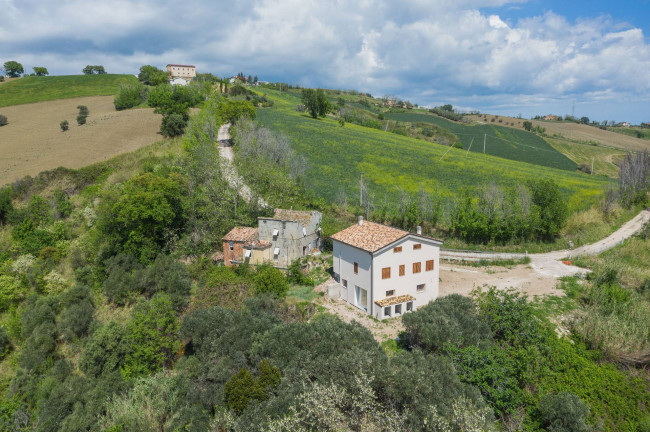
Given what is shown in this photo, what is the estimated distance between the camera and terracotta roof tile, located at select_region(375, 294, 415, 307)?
29.7 m

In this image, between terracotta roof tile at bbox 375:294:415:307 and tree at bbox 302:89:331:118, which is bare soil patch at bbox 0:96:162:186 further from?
terracotta roof tile at bbox 375:294:415:307

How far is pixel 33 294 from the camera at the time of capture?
3694 centimetres

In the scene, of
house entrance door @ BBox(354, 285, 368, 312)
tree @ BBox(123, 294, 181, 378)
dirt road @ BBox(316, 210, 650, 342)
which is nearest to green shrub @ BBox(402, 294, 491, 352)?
dirt road @ BBox(316, 210, 650, 342)

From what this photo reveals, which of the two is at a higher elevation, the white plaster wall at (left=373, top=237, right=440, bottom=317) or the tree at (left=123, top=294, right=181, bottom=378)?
the white plaster wall at (left=373, top=237, right=440, bottom=317)

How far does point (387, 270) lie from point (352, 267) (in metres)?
3.41

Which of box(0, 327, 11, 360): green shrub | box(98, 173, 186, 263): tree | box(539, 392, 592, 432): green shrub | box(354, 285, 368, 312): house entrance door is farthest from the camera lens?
box(98, 173, 186, 263): tree

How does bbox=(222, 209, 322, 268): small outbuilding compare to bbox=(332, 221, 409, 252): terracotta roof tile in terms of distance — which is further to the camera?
bbox=(222, 209, 322, 268): small outbuilding

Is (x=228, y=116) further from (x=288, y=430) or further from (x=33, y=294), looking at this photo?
(x=288, y=430)

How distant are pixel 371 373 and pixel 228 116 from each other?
71.2 metres

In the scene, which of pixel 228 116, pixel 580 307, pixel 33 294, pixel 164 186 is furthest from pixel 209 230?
pixel 228 116

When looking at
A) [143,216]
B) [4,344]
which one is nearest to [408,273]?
[143,216]

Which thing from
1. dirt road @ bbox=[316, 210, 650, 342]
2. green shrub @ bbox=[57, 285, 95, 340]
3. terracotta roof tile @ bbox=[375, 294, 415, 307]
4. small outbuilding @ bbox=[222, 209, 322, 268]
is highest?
small outbuilding @ bbox=[222, 209, 322, 268]

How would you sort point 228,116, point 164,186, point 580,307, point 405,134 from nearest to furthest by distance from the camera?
point 580,307, point 164,186, point 228,116, point 405,134

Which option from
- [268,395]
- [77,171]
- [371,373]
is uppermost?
[77,171]
